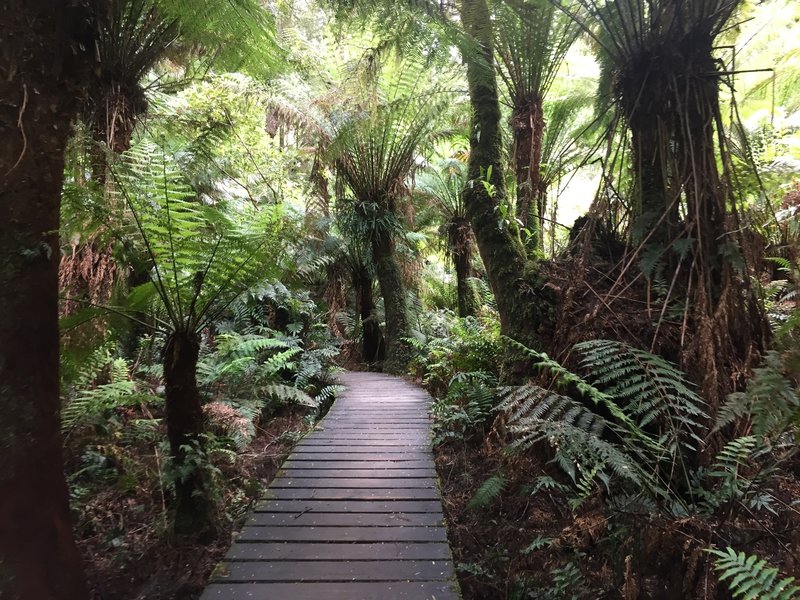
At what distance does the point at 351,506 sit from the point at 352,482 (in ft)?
1.00

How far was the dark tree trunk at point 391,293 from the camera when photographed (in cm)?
743

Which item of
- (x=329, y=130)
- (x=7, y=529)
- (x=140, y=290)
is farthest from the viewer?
(x=329, y=130)

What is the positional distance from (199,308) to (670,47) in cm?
307

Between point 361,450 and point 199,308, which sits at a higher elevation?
point 199,308

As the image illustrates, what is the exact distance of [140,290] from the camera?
2.43 meters

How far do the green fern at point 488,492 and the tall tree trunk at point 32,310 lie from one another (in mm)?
1710

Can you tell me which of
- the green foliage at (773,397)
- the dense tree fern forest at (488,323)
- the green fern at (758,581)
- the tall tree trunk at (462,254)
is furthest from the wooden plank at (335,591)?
the tall tree trunk at (462,254)

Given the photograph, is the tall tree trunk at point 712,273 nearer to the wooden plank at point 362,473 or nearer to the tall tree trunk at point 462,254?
the wooden plank at point 362,473

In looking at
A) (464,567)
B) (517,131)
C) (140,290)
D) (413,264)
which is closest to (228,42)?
(140,290)

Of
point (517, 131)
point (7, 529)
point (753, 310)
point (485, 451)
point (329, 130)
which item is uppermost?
point (329, 130)

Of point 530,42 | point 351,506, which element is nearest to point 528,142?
point 530,42

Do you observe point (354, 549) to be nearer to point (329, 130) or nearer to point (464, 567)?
point (464, 567)

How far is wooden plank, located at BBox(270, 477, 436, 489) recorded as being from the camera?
2.82m

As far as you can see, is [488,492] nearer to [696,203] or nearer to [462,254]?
[696,203]
